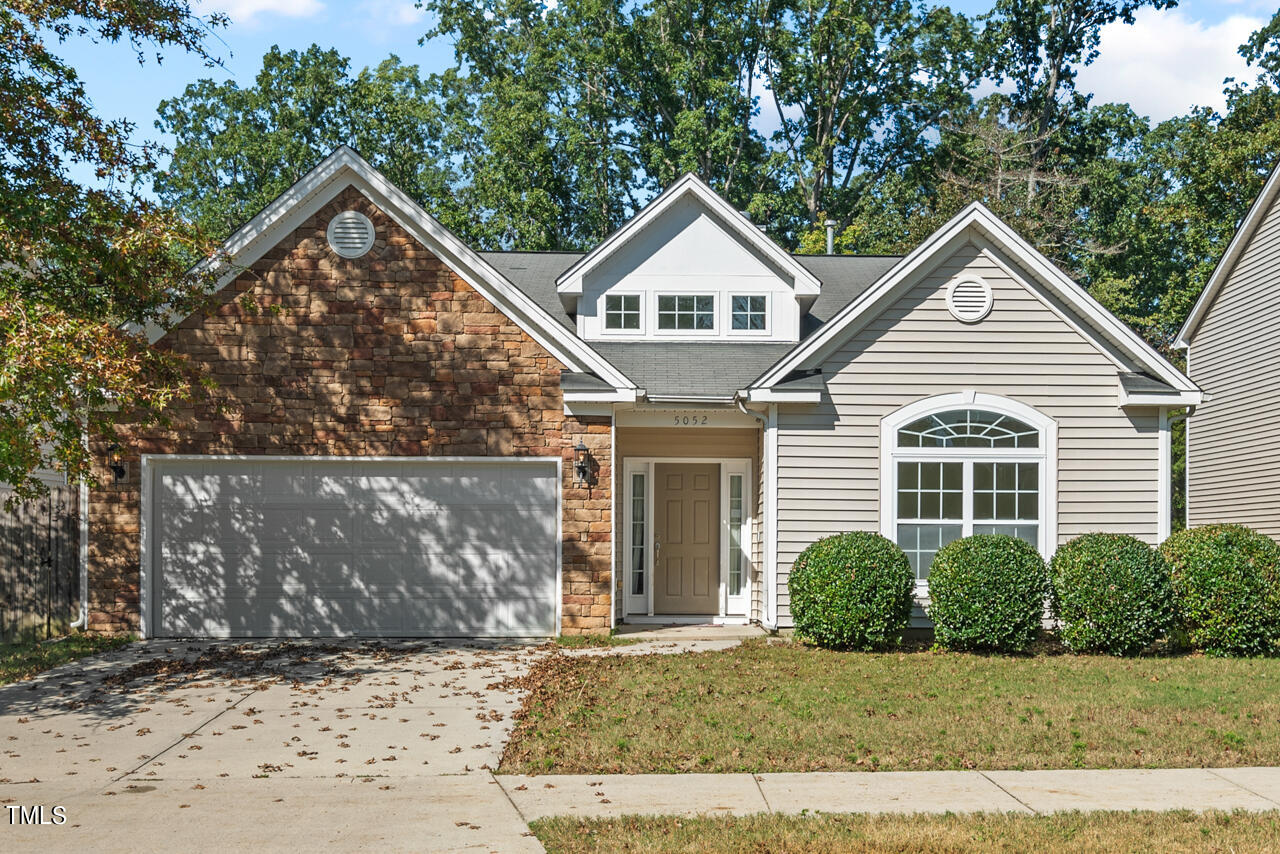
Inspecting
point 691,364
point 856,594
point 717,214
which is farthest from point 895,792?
point 717,214

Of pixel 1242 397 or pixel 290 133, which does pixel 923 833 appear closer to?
pixel 1242 397

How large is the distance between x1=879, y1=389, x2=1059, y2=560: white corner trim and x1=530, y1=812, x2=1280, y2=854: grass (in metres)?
7.66

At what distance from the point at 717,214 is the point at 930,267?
3699 mm

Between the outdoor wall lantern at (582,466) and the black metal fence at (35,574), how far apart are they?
6333 mm

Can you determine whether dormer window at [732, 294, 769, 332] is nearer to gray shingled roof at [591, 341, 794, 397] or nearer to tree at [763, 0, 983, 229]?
gray shingled roof at [591, 341, 794, 397]

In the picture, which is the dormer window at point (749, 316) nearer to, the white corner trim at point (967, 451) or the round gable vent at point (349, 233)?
the white corner trim at point (967, 451)

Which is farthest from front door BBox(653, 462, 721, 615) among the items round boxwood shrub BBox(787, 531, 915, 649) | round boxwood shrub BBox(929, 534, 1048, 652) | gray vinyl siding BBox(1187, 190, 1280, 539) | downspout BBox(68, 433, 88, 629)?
gray vinyl siding BBox(1187, 190, 1280, 539)

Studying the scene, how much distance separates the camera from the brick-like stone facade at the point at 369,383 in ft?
46.0

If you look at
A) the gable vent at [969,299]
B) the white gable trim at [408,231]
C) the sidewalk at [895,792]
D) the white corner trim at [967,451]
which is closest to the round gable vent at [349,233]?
the white gable trim at [408,231]

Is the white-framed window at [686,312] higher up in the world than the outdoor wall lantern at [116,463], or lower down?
higher up

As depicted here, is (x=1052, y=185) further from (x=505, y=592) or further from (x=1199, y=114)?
(x=505, y=592)

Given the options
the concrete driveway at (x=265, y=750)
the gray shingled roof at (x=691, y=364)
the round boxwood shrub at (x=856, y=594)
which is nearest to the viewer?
the concrete driveway at (x=265, y=750)

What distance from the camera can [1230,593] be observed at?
12.8 metres

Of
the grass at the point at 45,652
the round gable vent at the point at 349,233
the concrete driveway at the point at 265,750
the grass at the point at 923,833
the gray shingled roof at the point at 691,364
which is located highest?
the round gable vent at the point at 349,233
